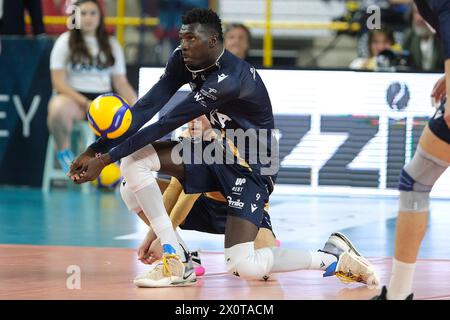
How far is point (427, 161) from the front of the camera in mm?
4879

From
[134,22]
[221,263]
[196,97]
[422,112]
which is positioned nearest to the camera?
[196,97]

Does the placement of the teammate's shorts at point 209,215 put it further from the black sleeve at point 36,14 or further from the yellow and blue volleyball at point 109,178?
the black sleeve at point 36,14

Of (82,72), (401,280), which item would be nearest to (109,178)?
(82,72)

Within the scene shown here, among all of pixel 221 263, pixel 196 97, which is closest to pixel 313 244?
pixel 221 263

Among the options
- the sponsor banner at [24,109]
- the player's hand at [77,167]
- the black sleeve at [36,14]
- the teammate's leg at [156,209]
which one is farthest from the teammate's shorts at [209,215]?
the black sleeve at [36,14]

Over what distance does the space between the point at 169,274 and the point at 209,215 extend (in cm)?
67

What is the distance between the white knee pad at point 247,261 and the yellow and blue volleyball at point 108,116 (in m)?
0.93

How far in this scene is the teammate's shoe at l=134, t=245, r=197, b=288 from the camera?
18.8 ft

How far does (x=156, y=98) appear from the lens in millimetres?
6230

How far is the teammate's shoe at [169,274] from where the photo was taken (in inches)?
226

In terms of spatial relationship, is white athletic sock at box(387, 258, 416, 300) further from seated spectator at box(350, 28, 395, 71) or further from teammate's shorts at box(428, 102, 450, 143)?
seated spectator at box(350, 28, 395, 71)

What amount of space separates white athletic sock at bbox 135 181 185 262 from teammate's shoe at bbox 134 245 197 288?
0.23 feet
